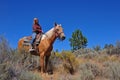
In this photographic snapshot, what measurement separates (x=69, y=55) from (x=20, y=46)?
264 centimetres

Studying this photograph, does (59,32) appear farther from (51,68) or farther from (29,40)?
(51,68)

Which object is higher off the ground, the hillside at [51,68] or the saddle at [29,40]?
the saddle at [29,40]

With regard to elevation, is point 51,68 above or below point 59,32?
below

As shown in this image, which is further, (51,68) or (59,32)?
(51,68)

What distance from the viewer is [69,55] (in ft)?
53.3

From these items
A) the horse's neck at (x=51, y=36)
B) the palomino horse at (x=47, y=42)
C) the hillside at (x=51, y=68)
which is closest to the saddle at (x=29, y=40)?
the palomino horse at (x=47, y=42)

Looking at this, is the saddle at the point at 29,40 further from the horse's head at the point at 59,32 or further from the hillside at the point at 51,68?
the horse's head at the point at 59,32

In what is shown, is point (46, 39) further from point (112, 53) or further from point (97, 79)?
point (112, 53)

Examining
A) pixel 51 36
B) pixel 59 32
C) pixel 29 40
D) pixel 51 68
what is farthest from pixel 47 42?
pixel 51 68

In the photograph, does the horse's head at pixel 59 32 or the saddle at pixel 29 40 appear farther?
the saddle at pixel 29 40

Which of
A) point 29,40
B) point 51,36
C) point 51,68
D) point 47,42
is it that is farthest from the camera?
point 29,40

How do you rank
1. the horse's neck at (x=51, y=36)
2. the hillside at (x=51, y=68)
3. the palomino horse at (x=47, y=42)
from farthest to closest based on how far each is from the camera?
the horse's neck at (x=51, y=36), the palomino horse at (x=47, y=42), the hillside at (x=51, y=68)

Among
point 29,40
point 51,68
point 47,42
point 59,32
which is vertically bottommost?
point 51,68

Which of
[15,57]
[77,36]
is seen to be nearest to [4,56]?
[15,57]
